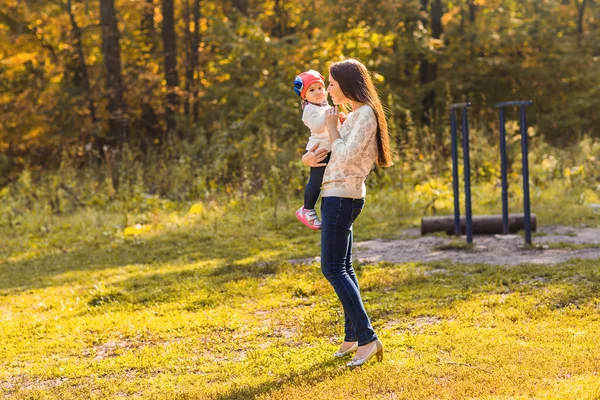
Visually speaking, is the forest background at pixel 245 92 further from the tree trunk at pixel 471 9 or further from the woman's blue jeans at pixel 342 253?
the woman's blue jeans at pixel 342 253

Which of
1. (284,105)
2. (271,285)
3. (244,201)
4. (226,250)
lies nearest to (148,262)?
(226,250)

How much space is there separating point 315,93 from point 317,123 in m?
0.18

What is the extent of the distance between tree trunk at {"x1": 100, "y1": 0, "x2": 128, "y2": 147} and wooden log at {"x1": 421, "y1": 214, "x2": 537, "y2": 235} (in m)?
9.94

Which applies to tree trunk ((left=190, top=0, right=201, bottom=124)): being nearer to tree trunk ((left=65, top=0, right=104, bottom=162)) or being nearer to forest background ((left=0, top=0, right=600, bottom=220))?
forest background ((left=0, top=0, right=600, bottom=220))

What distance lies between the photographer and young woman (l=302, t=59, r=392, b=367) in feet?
15.0

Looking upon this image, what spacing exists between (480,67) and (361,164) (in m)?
18.9

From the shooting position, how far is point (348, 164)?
4562 mm

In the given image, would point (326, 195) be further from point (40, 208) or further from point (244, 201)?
point (40, 208)

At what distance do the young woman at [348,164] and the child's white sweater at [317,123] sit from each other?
5 centimetres

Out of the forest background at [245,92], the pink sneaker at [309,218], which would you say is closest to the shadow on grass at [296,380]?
the pink sneaker at [309,218]

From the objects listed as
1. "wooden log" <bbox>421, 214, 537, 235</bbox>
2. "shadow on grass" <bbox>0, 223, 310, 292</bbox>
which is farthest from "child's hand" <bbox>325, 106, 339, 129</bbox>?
"wooden log" <bbox>421, 214, 537, 235</bbox>

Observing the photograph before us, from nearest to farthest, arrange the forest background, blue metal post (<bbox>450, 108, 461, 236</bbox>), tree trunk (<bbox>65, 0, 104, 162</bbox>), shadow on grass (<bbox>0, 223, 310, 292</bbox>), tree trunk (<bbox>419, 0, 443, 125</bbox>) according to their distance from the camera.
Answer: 1. shadow on grass (<bbox>0, 223, 310, 292</bbox>)
2. blue metal post (<bbox>450, 108, 461, 236</bbox>)
3. the forest background
4. tree trunk (<bbox>65, 0, 104, 162</bbox>)
5. tree trunk (<bbox>419, 0, 443, 125</bbox>)

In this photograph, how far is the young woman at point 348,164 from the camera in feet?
15.0

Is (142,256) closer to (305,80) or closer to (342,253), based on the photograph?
(342,253)
